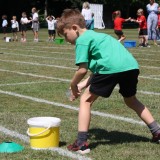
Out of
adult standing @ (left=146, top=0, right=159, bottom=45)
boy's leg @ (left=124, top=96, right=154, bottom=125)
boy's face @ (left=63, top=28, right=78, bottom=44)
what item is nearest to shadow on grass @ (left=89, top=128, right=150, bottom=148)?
boy's leg @ (left=124, top=96, right=154, bottom=125)

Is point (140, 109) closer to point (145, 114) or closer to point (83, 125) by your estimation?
point (145, 114)

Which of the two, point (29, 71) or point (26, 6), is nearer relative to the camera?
point (29, 71)

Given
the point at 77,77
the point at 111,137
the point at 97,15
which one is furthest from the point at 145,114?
the point at 97,15

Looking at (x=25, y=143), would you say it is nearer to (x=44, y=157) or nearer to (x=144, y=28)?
(x=44, y=157)

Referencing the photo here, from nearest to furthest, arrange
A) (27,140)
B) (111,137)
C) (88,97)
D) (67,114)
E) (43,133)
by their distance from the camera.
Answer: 1. (43,133)
2. (88,97)
3. (27,140)
4. (111,137)
5. (67,114)

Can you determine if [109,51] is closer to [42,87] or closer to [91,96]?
[91,96]

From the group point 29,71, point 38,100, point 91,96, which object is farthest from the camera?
point 29,71

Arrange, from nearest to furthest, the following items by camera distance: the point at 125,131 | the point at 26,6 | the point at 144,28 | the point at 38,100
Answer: the point at 125,131
the point at 38,100
the point at 144,28
the point at 26,6

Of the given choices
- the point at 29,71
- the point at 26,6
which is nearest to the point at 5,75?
the point at 29,71

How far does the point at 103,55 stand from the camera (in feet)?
17.6

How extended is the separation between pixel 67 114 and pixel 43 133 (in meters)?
2.07

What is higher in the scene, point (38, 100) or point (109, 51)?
point (109, 51)

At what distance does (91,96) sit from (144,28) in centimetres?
1769

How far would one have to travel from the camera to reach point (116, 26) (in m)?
23.7
